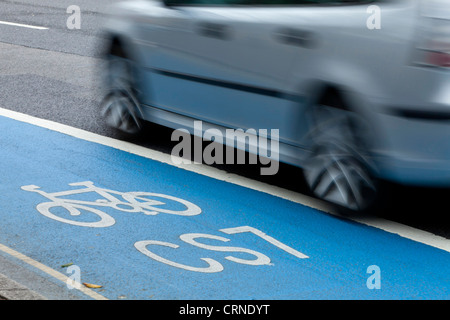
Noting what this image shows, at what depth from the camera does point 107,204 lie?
6.31m

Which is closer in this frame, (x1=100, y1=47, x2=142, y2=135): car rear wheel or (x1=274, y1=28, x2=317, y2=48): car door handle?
(x1=274, y1=28, x2=317, y2=48): car door handle

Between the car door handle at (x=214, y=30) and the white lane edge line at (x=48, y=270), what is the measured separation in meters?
2.33

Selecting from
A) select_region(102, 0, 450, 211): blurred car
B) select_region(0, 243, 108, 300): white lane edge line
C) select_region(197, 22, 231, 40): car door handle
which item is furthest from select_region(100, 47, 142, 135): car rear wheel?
select_region(0, 243, 108, 300): white lane edge line

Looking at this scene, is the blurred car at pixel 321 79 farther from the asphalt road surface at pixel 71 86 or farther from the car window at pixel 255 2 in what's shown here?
the asphalt road surface at pixel 71 86

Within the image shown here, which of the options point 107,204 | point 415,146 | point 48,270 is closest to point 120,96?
point 107,204

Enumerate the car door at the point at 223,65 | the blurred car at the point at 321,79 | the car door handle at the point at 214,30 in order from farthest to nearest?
the car door handle at the point at 214,30
the car door at the point at 223,65
the blurred car at the point at 321,79

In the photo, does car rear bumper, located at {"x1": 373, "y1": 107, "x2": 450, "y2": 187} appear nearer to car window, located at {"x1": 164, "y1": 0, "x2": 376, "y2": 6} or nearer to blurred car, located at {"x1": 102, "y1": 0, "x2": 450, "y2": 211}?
blurred car, located at {"x1": 102, "y1": 0, "x2": 450, "y2": 211}

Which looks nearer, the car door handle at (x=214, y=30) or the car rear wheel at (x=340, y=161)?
the car rear wheel at (x=340, y=161)

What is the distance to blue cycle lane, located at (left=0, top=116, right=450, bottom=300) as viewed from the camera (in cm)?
488

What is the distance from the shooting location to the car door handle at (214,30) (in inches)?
261

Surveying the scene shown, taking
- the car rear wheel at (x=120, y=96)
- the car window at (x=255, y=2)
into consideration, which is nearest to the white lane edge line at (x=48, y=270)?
the car window at (x=255, y=2)

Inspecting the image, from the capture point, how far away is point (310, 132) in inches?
243

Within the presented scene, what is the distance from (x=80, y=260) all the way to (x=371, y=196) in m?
1.97

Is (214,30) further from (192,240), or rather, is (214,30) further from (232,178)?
(192,240)
